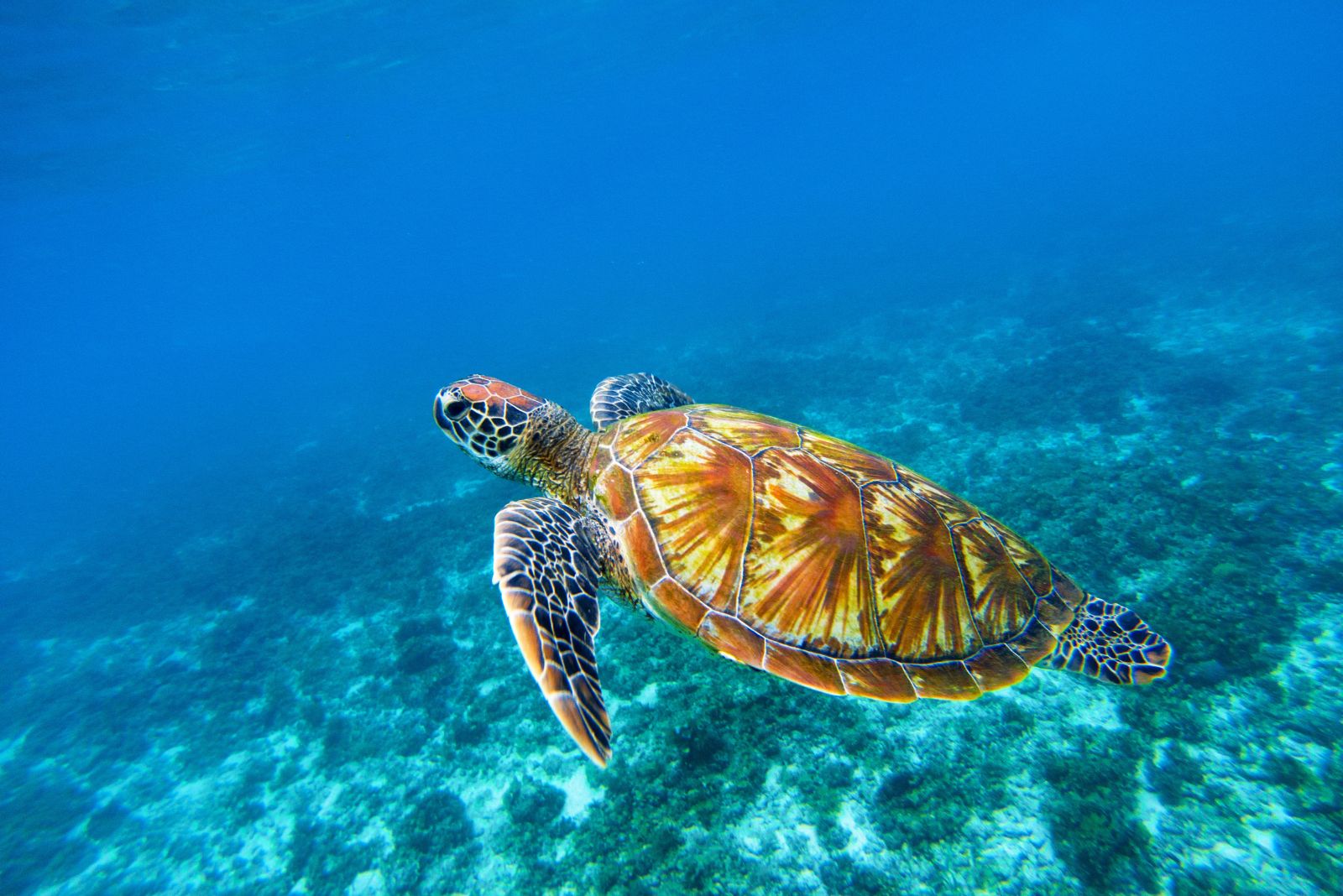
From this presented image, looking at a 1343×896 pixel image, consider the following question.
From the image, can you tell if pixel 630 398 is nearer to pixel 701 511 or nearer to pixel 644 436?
pixel 644 436

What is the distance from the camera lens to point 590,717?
82.9 inches

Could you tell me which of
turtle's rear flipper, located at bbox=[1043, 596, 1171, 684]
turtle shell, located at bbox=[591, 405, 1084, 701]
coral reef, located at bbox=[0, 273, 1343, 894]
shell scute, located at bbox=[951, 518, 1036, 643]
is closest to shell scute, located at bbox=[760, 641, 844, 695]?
turtle shell, located at bbox=[591, 405, 1084, 701]

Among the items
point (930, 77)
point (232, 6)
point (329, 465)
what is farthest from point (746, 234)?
point (930, 77)

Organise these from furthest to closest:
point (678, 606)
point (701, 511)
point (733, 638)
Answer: point (701, 511) < point (678, 606) < point (733, 638)

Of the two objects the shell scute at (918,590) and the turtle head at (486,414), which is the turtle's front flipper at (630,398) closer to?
the turtle head at (486,414)

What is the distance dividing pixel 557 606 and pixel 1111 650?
9.30 feet

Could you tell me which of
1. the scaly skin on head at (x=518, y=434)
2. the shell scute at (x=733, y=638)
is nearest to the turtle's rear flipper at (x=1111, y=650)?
the shell scute at (x=733, y=638)

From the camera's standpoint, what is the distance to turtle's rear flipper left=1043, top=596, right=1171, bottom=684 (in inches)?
101

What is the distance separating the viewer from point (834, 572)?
2.52 metres

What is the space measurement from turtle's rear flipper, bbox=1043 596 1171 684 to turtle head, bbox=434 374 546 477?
11.1 feet

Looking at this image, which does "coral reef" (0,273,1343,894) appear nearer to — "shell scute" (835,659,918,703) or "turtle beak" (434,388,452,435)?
"shell scute" (835,659,918,703)

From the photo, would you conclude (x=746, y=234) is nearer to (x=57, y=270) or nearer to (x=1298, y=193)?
(x=1298, y=193)

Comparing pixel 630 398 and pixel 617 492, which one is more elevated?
pixel 630 398

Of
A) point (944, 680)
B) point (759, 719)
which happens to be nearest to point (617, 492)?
point (944, 680)
